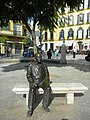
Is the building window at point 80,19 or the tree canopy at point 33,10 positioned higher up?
the building window at point 80,19

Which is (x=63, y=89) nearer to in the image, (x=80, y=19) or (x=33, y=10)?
(x=33, y=10)

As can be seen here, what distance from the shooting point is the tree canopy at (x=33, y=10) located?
11727 millimetres

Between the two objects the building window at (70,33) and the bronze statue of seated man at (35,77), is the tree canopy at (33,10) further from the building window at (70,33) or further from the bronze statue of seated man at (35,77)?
the building window at (70,33)

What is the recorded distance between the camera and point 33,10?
12789 mm

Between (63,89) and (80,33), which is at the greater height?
(80,33)

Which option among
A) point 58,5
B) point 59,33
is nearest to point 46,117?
point 58,5

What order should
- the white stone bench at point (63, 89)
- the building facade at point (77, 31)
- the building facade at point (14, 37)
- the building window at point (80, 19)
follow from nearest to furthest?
the white stone bench at point (63, 89), the building facade at point (14, 37), the building facade at point (77, 31), the building window at point (80, 19)

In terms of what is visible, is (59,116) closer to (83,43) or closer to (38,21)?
(38,21)

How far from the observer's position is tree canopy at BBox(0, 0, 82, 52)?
1173cm

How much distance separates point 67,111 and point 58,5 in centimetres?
785

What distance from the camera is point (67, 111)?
19.2 ft

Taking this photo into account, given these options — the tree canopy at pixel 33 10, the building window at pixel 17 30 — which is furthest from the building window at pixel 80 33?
the tree canopy at pixel 33 10

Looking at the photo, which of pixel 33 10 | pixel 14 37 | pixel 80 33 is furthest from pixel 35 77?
pixel 80 33

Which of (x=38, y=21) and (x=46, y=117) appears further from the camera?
(x=38, y=21)
